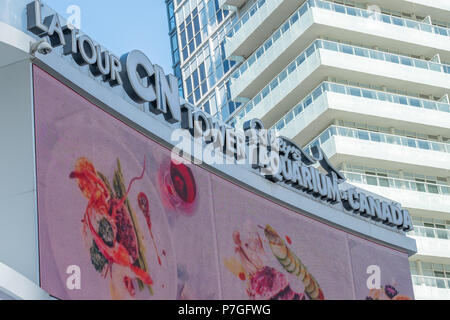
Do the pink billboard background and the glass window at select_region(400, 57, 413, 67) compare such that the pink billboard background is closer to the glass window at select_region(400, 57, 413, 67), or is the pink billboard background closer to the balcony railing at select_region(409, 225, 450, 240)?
the balcony railing at select_region(409, 225, 450, 240)

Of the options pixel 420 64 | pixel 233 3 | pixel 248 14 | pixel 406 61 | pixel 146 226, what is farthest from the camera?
pixel 233 3

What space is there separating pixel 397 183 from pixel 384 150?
2.80 meters

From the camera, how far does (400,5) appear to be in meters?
75.6

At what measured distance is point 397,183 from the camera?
224 ft

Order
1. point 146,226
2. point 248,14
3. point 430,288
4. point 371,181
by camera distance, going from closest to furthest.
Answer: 1. point 146,226
2. point 430,288
3. point 371,181
4. point 248,14

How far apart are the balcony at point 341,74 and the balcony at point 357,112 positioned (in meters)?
1.26

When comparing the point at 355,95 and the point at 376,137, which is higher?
the point at 355,95

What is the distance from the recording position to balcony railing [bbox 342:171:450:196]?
65.9 m

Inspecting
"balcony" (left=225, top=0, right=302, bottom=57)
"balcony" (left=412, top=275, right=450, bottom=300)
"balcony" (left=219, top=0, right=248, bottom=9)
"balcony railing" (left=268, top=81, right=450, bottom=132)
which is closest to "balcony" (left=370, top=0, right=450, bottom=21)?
"balcony" (left=225, top=0, right=302, bottom=57)

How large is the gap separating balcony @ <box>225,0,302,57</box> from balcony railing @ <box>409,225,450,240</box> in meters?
20.6

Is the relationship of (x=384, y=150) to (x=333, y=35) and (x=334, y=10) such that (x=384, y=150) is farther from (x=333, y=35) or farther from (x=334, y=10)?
(x=334, y=10)

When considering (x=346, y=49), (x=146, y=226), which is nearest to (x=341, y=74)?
(x=346, y=49)
